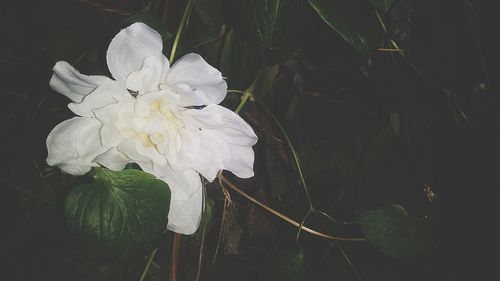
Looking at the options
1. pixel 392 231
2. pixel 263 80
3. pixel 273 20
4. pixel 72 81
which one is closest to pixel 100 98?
pixel 72 81

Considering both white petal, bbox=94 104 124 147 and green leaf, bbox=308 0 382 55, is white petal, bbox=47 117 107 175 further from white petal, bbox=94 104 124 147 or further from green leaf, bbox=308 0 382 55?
green leaf, bbox=308 0 382 55

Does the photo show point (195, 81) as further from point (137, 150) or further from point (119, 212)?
point (119, 212)

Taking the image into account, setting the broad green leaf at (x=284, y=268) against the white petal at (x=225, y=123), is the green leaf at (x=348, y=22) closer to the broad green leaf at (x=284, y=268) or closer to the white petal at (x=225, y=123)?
the white petal at (x=225, y=123)

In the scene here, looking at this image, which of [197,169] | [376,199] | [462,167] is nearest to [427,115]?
[462,167]

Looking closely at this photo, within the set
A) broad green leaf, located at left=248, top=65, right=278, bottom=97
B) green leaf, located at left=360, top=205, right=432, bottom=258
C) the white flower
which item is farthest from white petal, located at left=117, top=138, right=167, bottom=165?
green leaf, located at left=360, top=205, right=432, bottom=258

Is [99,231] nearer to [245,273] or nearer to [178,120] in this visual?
[178,120]

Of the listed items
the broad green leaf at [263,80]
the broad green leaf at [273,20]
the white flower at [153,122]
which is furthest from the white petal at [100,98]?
the broad green leaf at [263,80]

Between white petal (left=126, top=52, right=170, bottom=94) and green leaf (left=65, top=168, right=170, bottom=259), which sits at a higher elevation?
white petal (left=126, top=52, right=170, bottom=94)
